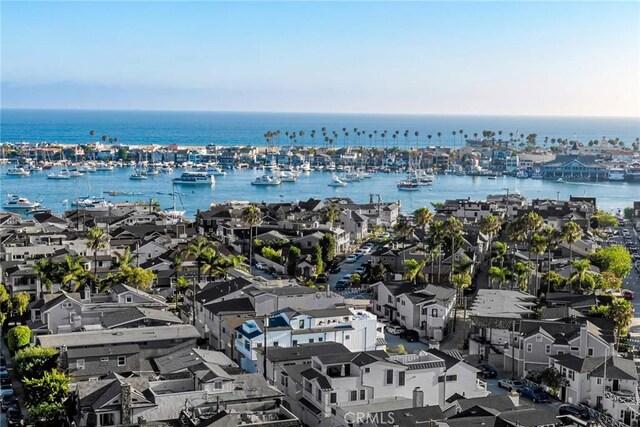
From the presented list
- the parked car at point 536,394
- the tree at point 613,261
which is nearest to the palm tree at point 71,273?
the parked car at point 536,394

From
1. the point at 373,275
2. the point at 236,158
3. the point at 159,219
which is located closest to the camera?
the point at 373,275

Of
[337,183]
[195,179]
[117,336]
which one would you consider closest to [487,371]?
[117,336]

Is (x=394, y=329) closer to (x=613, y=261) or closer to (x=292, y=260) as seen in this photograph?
(x=292, y=260)

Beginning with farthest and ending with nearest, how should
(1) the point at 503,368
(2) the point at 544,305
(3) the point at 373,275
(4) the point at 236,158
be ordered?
(4) the point at 236,158 → (3) the point at 373,275 → (2) the point at 544,305 → (1) the point at 503,368

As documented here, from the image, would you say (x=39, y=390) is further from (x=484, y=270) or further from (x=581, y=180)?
(x=581, y=180)

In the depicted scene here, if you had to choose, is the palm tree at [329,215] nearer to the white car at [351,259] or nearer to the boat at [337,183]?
the white car at [351,259]

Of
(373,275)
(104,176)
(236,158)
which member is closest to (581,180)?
(236,158)
